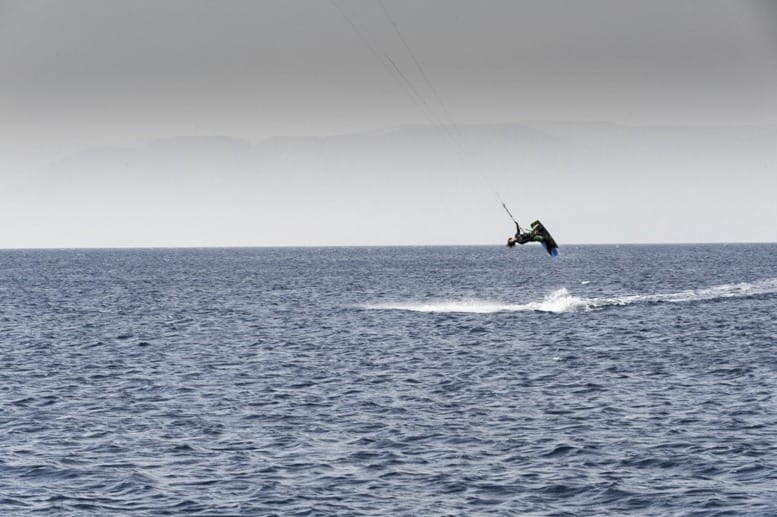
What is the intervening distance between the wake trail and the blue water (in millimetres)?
10782

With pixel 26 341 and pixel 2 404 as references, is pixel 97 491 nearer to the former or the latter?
pixel 2 404

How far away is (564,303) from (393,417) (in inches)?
2285

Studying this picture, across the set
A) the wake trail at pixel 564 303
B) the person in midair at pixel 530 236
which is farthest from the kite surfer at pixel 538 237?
the wake trail at pixel 564 303

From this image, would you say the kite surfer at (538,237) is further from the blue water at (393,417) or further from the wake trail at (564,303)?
the wake trail at (564,303)

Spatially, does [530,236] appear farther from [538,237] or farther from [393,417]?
[393,417]

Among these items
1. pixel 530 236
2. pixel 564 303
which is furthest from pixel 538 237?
pixel 564 303

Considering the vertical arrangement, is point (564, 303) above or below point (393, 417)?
above

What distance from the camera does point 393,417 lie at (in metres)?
36.4

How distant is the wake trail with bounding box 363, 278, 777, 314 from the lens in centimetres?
8831

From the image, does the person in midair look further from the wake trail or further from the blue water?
the wake trail

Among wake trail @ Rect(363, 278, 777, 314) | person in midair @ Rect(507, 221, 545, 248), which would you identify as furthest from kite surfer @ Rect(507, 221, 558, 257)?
wake trail @ Rect(363, 278, 777, 314)

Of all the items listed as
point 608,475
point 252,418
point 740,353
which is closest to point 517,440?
point 608,475

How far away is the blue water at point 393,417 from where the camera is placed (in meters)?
26.2

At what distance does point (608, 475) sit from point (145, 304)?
80.6 metres
